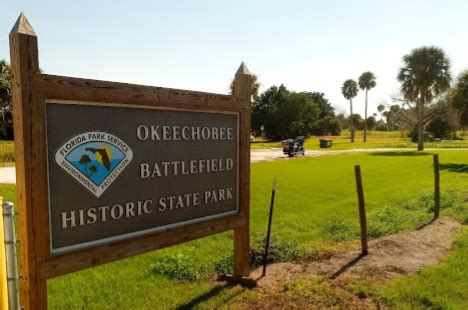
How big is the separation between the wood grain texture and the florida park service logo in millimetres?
555

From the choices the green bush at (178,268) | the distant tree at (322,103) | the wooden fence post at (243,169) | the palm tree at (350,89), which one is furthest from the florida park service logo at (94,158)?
the distant tree at (322,103)

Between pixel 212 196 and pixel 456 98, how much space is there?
1204 inches

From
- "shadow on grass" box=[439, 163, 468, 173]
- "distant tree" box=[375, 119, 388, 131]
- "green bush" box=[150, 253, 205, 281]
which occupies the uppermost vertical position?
"distant tree" box=[375, 119, 388, 131]

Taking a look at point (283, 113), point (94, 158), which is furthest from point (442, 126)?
point (94, 158)

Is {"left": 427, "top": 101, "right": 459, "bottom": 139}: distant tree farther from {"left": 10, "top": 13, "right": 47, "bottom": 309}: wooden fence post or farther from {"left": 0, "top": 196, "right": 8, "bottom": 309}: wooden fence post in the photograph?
{"left": 0, "top": 196, "right": 8, "bottom": 309}: wooden fence post

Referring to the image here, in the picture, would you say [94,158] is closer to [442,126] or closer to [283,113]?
[283,113]

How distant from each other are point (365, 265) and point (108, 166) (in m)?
4.18

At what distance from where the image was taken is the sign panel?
3.46m

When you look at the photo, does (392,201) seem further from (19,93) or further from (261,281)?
(19,93)

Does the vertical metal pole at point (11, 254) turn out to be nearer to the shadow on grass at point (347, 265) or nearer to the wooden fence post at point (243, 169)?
the wooden fence post at point (243, 169)

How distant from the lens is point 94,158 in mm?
3641

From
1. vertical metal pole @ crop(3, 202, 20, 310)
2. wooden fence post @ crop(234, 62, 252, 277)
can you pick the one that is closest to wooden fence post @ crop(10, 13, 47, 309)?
vertical metal pole @ crop(3, 202, 20, 310)

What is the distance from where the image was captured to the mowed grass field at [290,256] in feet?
15.8

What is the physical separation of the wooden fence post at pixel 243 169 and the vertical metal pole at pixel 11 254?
2.87m
